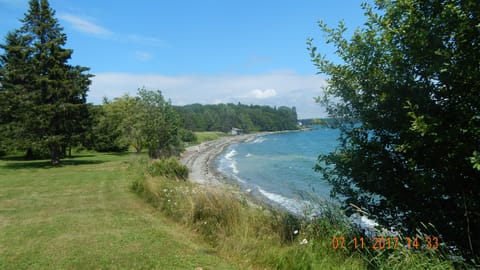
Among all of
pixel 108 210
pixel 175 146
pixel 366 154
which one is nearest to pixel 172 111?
pixel 175 146

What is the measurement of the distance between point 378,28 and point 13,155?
45789mm

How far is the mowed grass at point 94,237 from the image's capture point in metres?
5.75

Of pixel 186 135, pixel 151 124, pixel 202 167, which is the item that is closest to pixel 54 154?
pixel 151 124

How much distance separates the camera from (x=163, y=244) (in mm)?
6609

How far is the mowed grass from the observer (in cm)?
575

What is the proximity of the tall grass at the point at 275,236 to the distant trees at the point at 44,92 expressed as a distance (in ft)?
69.0

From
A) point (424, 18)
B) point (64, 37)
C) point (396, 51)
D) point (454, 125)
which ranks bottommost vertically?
point (454, 125)

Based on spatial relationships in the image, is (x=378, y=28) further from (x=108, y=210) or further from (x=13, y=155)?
(x=13, y=155)

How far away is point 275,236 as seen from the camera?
605cm

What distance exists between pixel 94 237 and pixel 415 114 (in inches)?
269

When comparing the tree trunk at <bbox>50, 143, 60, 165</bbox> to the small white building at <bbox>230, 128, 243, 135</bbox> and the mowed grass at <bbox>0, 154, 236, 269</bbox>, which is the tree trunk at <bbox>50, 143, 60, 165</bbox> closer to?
the mowed grass at <bbox>0, 154, 236, 269</bbox>

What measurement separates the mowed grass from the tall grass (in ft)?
A: 1.21
